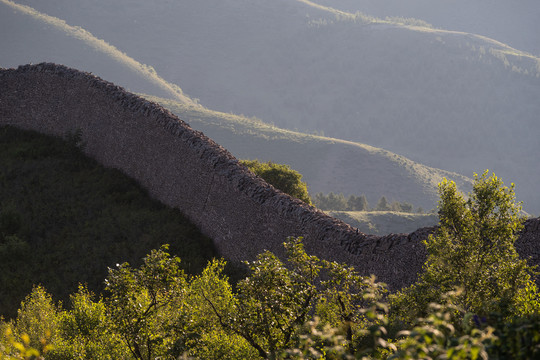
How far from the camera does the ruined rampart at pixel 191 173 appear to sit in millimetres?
16297

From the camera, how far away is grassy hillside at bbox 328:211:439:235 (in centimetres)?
10044

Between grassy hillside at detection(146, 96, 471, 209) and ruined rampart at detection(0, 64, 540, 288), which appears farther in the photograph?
grassy hillside at detection(146, 96, 471, 209)

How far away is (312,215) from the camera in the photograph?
1816 centimetres

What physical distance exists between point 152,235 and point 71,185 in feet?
18.9

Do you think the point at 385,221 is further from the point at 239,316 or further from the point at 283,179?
the point at 239,316

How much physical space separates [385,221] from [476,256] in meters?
96.8

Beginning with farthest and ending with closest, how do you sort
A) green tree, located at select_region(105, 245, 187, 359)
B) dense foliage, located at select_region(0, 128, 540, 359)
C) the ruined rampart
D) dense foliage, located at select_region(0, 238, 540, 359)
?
the ruined rampart → green tree, located at select_region(105, 245, 187, 359) → dense foliage, located at select_region(0, 238, 540, 359) → dense foliage, located at select_region(0, 128, 540, 359)

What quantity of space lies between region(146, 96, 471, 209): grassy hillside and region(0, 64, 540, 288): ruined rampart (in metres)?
141

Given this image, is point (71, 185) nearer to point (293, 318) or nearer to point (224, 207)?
point (224, 207)

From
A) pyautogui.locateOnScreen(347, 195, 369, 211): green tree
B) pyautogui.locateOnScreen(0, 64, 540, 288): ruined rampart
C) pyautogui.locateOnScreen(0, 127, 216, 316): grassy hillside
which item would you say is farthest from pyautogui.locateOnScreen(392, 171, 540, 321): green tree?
pyautogui.locateOnScreen(347, 195, 369, 211): green tree

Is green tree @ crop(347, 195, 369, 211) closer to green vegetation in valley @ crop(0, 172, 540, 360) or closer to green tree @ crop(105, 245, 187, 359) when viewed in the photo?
green vegetation in valley @ crop(0, 172, 540, 360)

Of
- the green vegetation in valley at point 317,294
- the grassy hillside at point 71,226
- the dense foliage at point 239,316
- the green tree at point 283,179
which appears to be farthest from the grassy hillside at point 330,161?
the dense foliage at point 239,316

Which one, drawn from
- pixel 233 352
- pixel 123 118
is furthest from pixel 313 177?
pixel 233 352

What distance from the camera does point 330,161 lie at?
182625 mm
